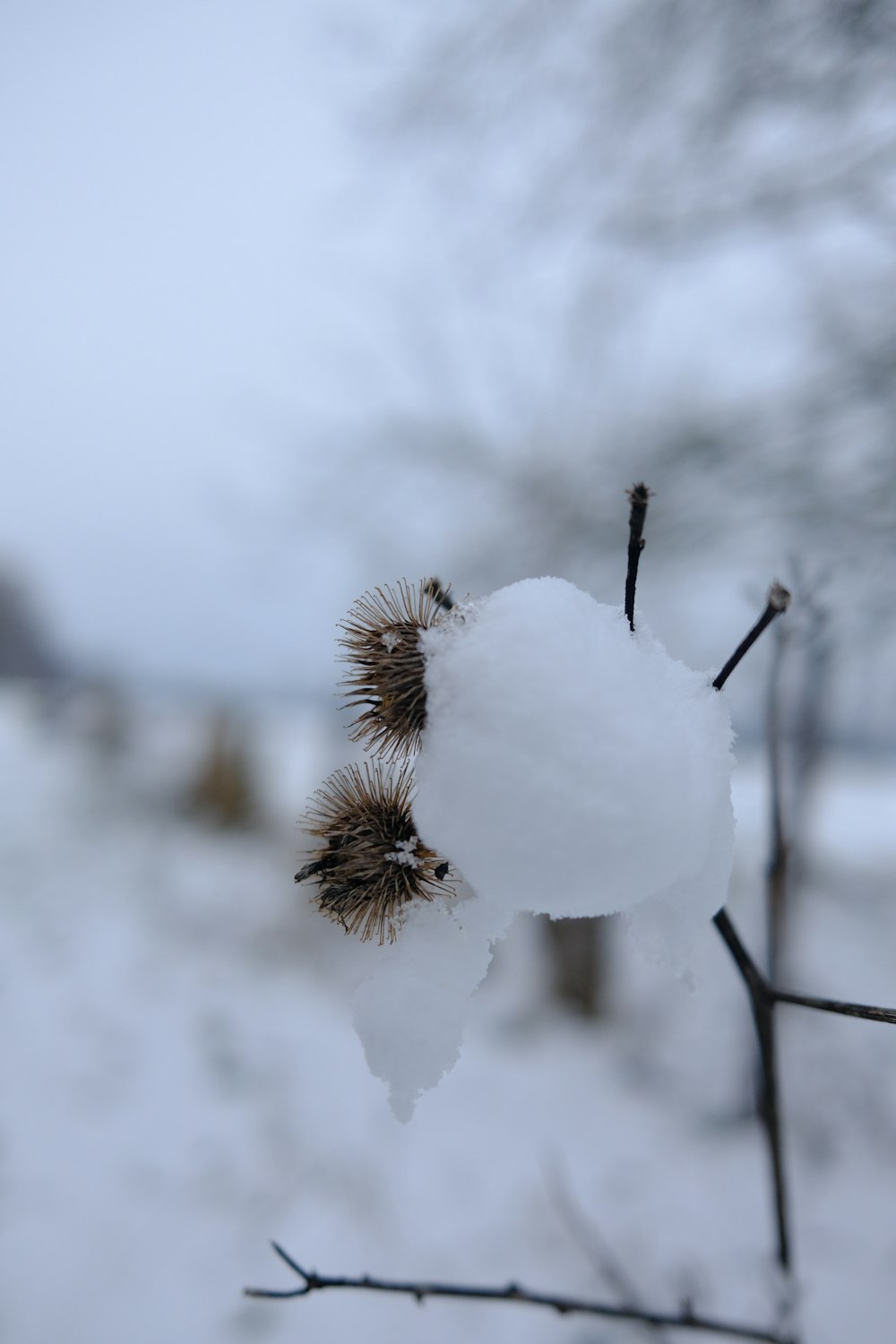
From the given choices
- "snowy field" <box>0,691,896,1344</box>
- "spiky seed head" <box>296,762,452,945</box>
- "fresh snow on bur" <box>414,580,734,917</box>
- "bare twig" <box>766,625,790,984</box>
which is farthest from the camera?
"snowy field" <box>0,691,896,1344</box>

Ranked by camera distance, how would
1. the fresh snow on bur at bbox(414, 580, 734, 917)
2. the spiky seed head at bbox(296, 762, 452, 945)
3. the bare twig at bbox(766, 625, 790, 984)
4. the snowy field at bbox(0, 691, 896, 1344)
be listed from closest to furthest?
the fresh snow on bur at bbox(414, 580, 734, 917), the spiky seed head at bbox(296, 762, 452, 945), the bare twig at bbox(766, 625, 790, 984), the snowy field at bbox(0, 691, 896, 1344)

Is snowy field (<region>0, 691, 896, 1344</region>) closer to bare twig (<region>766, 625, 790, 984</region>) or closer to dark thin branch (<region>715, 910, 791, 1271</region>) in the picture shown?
dark thin branch (<region>715, 910, 791, 1271</region>)

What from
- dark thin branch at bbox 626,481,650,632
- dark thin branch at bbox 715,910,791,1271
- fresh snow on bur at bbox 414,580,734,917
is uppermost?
dark thin branch at bbox 626,481,650,632

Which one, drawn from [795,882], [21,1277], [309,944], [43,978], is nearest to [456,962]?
[795,882]

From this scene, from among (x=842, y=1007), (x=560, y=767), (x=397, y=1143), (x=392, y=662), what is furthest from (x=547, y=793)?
(x=397, y=1143)

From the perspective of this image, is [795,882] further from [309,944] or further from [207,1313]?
[309,944]


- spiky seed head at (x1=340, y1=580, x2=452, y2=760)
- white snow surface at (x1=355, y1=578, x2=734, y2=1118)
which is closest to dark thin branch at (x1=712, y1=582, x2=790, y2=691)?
white snow surface at (x1=355, y1=578, x2=734, y2=1118)

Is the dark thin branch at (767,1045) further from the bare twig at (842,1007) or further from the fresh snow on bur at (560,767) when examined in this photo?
the fresh snow on bur at (560,767)

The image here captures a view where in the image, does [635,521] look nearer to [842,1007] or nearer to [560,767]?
[560,767]
